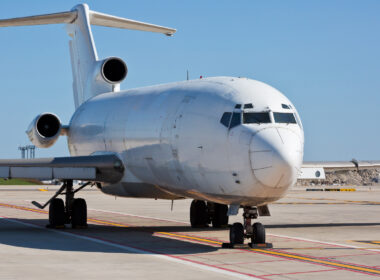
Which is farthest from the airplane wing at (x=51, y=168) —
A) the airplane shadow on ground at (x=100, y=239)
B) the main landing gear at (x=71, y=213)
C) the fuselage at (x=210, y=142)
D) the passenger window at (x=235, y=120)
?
the passenger window at (x=235, y=120)

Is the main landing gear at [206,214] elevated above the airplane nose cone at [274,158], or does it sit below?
below

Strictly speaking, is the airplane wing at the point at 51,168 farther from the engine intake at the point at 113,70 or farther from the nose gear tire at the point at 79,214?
the engine intake at the point at 113,70

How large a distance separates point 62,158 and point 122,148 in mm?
1758

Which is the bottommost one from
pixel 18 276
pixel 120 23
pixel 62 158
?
pixel 18 276

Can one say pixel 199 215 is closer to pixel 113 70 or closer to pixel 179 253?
pixel 179 253

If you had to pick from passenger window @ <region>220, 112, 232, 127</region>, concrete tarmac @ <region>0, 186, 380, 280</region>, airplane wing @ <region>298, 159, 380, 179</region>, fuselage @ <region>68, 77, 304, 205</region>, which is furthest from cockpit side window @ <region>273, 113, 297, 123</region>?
airplane wing @ <region>298, 159, 380, 179</region>

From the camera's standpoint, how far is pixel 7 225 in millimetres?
22422

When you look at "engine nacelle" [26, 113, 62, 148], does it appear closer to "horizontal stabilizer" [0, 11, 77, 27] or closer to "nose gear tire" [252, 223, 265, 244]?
"horizontal stabilizer" [0, 11, 77, 27]

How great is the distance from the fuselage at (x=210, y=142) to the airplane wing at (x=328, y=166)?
4.13 metres

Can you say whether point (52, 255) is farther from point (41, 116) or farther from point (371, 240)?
point (41, 116)

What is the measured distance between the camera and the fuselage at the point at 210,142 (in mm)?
14203

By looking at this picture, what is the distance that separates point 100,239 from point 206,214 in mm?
4991

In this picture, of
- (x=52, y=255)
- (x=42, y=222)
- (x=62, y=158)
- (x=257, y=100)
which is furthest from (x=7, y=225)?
(x=257, y=100)

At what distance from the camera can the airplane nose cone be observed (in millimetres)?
13914
